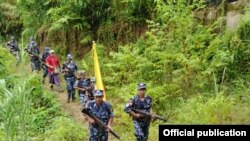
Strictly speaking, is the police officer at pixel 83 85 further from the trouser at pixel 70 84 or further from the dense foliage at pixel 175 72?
the trouser at pixel 70 84

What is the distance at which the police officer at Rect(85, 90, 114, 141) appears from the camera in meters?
8.01

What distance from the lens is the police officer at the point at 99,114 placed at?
8.01m

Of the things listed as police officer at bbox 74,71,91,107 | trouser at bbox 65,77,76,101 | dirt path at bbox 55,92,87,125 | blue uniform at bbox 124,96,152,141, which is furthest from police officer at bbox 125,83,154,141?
trouser at bbox 65,77,76,101

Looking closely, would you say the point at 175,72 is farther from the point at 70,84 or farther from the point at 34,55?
the point at 34,55

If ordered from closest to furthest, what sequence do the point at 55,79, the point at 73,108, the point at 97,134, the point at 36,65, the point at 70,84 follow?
1. the point at 97,134
2. the point at 73,108
3. the point at 70,84
4. the point at 55,79
5. the point at 36,65

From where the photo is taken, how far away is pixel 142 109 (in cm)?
853

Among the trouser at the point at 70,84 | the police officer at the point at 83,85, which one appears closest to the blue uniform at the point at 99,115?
the police officer at the point at 83,85

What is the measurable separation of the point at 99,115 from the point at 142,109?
88 centimetres

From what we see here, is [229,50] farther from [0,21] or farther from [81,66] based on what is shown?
[0,21]

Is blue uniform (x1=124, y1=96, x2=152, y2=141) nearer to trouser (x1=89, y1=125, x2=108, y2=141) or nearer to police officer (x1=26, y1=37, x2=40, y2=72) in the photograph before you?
trouser (x1=89, y1=125, x2=108, y2=141)

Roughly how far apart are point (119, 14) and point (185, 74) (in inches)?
236

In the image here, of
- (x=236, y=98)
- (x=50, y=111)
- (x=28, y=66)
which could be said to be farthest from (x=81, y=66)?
(x=236, y=98)

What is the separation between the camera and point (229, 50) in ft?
39.5

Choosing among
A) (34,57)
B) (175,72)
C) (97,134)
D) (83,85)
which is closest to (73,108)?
(83,85)
